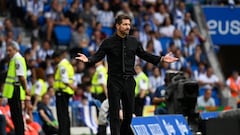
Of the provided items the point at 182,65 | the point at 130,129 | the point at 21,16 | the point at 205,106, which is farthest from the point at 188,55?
the point at 130,129

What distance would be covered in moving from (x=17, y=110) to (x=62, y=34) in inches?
394

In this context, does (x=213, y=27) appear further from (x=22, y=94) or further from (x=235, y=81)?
(x=22, y=94)

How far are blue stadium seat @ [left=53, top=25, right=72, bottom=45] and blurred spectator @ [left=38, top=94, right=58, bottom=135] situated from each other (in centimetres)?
510

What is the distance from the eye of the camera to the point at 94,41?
87.6 ft

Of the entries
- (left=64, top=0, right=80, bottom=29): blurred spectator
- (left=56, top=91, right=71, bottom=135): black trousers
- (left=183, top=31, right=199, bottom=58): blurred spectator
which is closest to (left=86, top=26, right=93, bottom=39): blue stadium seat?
(left=64, top=0, right=80, bottom=29): blurred spectator

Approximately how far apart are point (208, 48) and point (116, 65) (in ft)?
53.5

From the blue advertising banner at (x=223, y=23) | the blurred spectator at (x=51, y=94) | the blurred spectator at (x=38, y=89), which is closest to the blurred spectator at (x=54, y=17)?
the blurred spectator at (x=38, y=89)

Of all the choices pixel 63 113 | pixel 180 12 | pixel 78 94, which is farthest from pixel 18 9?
pixel 63 113

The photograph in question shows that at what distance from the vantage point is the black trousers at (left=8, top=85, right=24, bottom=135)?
16719mm

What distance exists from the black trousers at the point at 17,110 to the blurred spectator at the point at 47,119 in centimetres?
422

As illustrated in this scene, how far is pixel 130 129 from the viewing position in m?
14.7

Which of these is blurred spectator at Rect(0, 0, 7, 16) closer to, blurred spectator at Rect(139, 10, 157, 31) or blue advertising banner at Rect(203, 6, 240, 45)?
blurred spectator at Rect(139, 10, 157, 31)

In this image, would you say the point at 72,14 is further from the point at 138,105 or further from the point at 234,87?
the point at 138,105

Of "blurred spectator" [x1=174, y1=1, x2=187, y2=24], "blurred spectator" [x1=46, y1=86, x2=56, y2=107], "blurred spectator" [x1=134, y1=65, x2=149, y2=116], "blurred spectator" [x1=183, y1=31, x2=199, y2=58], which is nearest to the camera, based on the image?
"blurred spectator" [x1=134, y1=65, x2=149, y2=116]
